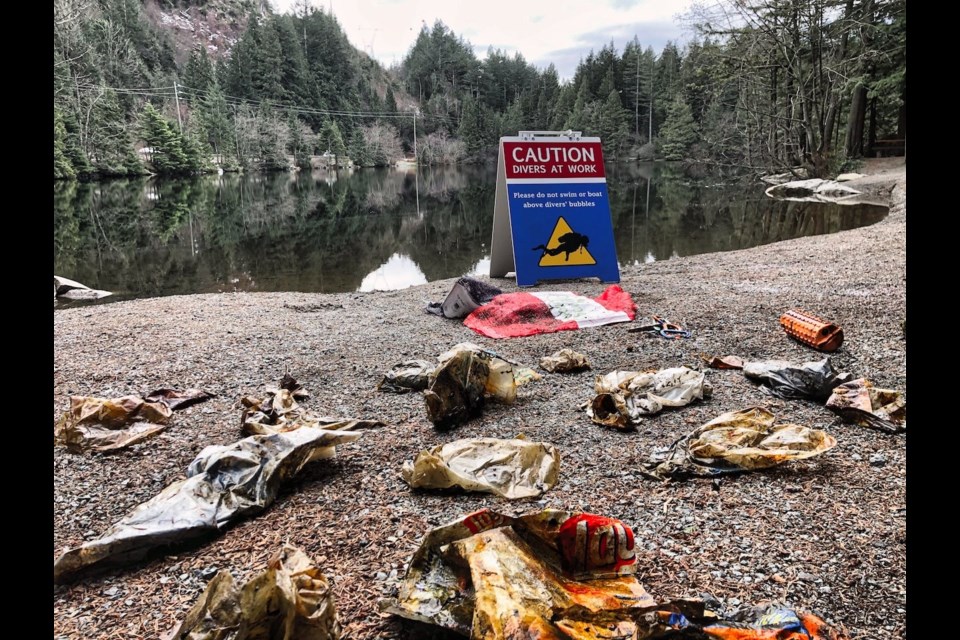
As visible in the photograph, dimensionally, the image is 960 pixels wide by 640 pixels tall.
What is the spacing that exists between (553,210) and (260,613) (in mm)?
6943

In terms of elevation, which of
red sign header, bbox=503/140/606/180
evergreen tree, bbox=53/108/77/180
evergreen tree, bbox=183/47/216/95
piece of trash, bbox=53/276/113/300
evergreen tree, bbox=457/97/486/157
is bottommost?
piece of trash, bbox=53/276/113/300

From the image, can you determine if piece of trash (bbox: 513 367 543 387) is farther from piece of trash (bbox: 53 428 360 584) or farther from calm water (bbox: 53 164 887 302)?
calm water (bbox: 53 164 887 302)

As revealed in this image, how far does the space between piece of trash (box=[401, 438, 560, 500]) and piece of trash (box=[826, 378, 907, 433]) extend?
1.79m

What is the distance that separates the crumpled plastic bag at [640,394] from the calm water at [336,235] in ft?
24.6

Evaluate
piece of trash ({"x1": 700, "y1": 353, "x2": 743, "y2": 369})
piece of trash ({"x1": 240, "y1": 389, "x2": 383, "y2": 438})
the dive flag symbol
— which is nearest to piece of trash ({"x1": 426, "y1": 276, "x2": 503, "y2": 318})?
the dive flag symbol

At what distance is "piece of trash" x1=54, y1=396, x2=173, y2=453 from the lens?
3346 mm

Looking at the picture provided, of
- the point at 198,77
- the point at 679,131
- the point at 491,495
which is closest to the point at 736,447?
the point at 491,495

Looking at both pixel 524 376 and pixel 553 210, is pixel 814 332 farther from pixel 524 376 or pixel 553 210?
pixel 553 210

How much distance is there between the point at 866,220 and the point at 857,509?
638 inches
